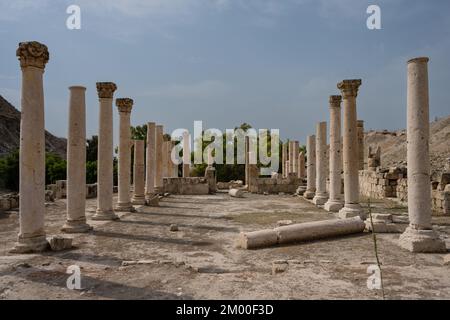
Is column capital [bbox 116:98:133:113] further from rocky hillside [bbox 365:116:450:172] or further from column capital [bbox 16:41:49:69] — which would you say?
rocky hillside [bbox 365:116:450:172]

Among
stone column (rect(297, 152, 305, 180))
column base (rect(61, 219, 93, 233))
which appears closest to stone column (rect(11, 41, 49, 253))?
column base (rect(61, 219, 93, 233))

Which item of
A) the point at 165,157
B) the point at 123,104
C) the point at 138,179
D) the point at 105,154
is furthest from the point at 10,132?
the point at 105,154

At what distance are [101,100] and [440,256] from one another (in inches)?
485

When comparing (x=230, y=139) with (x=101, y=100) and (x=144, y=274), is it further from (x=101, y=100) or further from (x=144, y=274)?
(x=144, y=274)

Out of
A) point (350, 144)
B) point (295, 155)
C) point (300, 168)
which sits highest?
point (295, 155)

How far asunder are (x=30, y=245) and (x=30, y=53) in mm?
4700

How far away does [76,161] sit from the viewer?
474 inches

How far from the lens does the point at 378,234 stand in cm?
1130

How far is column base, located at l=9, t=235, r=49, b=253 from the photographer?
8906 mm

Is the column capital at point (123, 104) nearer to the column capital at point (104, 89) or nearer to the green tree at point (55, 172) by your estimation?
the column capital at point (104, 89)

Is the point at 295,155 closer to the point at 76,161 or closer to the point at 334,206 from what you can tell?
the point at 334,206

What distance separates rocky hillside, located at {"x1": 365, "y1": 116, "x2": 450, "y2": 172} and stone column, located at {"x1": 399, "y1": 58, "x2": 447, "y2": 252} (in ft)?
77.1

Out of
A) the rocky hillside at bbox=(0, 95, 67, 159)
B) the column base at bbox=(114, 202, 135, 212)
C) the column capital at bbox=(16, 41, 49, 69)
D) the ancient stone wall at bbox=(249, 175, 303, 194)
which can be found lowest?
the column base at bbox=(114, 202, 135, 212)
